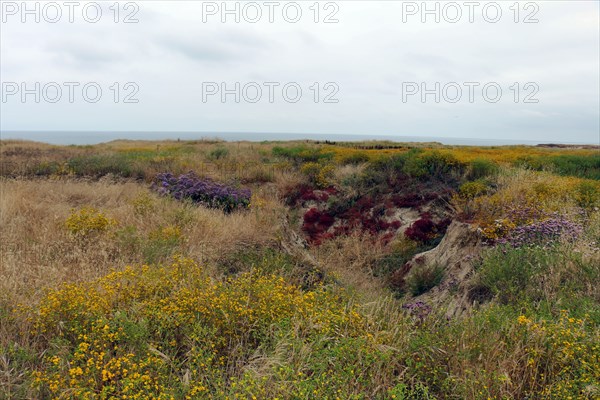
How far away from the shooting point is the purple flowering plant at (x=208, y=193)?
34.4 feet

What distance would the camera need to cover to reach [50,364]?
11.0 ft

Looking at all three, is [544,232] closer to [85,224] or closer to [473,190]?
[473,190]

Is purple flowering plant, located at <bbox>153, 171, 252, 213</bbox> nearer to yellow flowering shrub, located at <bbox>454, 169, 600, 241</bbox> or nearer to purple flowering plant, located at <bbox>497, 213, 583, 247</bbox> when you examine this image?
yellow flowering shrub, located at <bbox>454, 169, 600, 241</bbox>

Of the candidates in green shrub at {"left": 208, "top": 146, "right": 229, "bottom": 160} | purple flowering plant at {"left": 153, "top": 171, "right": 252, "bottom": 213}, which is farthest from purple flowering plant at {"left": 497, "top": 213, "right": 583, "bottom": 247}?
green shrub at {"left": 208, "top": 146, "right": 229, "bottom": 160}

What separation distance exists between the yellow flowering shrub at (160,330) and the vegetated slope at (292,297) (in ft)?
0.07

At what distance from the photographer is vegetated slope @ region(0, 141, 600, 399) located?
321 centimetres

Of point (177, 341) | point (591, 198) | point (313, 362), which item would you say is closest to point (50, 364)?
point (177, 341)

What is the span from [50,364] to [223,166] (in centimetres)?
1309

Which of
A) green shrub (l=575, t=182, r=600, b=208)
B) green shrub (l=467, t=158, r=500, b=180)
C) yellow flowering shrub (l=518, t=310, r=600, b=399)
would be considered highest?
green shrub (l=467, t=158, r=500, b=180)

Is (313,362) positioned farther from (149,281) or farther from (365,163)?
(365,163)

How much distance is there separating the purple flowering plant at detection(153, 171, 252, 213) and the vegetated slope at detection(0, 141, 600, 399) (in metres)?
0.05

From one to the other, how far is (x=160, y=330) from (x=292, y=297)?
1.44 metres

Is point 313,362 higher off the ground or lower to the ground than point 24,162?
lower

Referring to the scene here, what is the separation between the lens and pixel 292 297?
443 cm
